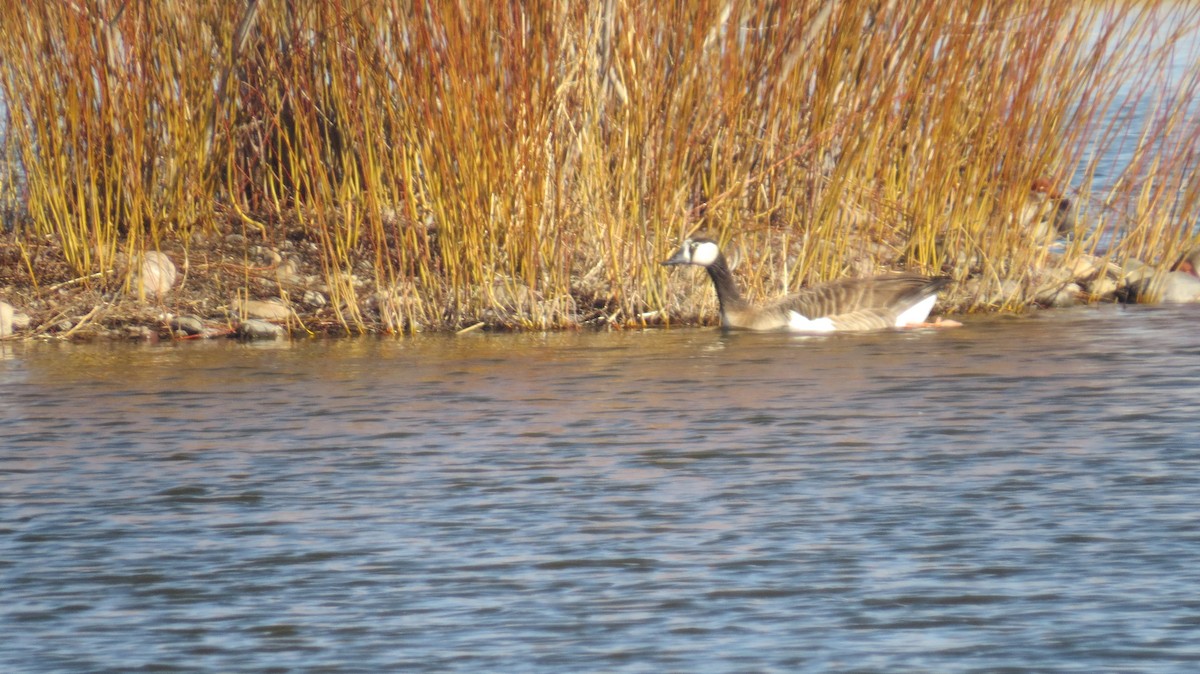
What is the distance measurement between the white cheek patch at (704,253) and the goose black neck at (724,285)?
8 centimetres

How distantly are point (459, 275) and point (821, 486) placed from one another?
14.0 ft

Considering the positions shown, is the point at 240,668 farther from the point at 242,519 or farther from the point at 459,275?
the point at 459,275

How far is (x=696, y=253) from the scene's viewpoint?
9.73m

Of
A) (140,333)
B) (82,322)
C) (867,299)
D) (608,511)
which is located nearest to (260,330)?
(140,333)

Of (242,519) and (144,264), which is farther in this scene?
(144,264)

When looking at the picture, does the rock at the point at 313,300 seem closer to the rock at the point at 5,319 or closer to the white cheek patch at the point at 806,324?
the rock at the point at 5,319

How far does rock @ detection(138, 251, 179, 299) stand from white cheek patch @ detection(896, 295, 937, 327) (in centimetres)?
392

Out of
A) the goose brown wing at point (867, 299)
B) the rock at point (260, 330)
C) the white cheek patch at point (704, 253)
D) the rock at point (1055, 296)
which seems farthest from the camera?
the rock at point (1055, 296)

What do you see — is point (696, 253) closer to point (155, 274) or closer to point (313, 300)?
point (313, 300)

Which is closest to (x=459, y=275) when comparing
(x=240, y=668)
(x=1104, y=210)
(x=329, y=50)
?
(x=329, y=50)

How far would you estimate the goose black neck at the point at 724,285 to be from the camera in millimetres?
9922

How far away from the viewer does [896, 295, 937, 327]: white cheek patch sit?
9938 millimetres

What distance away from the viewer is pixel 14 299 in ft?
33.7

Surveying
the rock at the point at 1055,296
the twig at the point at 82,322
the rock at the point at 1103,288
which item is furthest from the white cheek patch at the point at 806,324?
the twig at the point at 82,322
